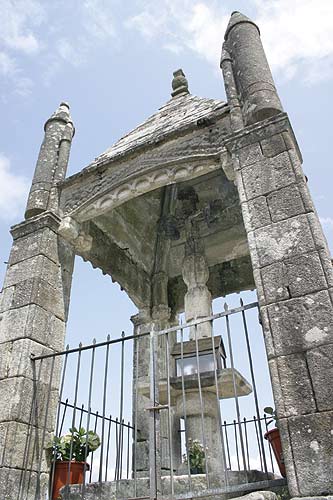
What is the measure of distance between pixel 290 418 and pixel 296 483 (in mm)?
416

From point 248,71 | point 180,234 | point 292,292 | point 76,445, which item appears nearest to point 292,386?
point 292,292

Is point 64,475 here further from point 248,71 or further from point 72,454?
point 248,71

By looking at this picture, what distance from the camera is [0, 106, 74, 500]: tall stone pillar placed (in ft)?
14.2

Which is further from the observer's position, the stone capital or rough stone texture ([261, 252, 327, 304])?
the stone capital

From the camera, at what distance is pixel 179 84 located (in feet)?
31.9

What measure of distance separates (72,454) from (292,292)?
2791mm

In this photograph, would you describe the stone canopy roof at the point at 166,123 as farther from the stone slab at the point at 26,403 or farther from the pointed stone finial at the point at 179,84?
Answer: the stone slab at the point at 26,403

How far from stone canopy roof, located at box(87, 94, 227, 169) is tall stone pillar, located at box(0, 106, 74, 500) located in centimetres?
107

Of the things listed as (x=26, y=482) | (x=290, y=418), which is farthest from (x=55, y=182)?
(x=290, y=418)

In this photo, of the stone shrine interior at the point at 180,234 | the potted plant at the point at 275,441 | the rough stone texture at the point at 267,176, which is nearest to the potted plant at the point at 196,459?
the potted plant at the point at 275,441

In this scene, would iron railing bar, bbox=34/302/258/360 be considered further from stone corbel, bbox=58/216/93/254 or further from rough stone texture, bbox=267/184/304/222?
stone corbel, bbox=58/216/93/254

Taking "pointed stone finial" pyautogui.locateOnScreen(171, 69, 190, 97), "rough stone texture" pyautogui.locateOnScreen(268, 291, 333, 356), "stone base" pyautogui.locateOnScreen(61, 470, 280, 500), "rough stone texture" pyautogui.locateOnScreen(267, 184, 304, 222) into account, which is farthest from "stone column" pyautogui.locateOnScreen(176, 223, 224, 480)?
"pointed stone finial" pyautogui.locateOnScreen(171, 69, 190, 97)

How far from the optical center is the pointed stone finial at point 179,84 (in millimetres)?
9469

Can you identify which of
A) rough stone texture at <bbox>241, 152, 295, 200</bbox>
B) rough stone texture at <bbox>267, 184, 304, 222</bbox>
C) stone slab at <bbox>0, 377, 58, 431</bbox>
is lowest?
stone slab at <bbox>0, 377, 58, 431</bbox>
